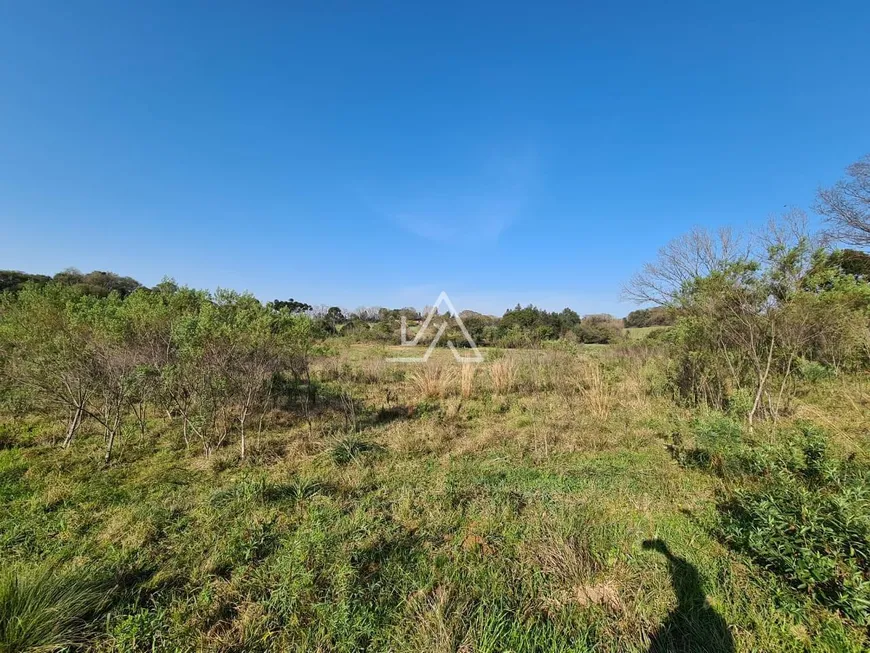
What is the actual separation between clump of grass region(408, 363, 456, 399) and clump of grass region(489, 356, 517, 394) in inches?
48.2

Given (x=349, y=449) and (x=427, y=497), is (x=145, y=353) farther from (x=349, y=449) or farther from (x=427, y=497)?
(x=427, y=497)

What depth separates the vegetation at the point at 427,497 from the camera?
2.04 m

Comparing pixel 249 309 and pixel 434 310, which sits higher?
pixel 434 310

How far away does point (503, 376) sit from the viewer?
975 centimetres

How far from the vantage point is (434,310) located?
21328 mm

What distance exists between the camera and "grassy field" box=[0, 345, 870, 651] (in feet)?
6.57

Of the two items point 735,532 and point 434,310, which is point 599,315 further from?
point 735,532

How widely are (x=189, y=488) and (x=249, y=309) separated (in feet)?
8.64

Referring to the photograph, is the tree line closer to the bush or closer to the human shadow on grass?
the human shadow on grass

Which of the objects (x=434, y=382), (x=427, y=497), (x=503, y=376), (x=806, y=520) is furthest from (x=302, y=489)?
(x=503, y=376)

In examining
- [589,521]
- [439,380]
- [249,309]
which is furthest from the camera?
[439,380]

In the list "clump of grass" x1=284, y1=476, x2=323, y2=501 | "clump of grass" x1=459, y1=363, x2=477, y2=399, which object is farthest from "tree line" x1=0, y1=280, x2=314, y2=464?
"clump of grass" x1=459, y1=363, x2=477, y2=399

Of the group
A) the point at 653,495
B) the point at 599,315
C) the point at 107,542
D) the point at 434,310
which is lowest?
the point at 107,542

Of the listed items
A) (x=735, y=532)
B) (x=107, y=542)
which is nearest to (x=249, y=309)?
(x=107, y=542)
